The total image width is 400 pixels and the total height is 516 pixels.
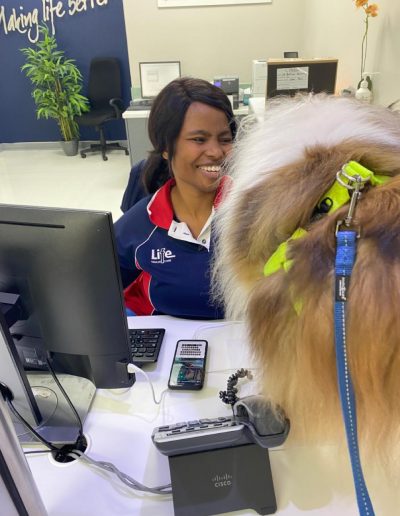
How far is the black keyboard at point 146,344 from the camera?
1.00 m

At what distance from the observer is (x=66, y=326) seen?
0.76m

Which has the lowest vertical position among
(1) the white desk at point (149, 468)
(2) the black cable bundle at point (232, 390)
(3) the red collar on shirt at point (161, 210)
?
(1) the white desk at point (149, 468)

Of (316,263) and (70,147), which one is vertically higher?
(316,263)

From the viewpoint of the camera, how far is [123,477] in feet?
2.35

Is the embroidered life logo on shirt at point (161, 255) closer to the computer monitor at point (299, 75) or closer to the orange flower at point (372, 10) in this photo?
the computer monitor at point (299, 75)

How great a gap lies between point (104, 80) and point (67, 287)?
5032 mm

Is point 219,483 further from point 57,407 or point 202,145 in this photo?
point 202,145

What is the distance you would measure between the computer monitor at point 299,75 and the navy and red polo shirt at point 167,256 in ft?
4.13

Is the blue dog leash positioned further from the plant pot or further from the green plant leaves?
the plant pot

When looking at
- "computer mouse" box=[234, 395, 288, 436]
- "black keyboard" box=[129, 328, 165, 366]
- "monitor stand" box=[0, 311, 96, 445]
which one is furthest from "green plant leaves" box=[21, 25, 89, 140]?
"computer mouse" box=[234, 395, 288, 436]

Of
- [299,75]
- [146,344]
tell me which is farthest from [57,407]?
[299,75]

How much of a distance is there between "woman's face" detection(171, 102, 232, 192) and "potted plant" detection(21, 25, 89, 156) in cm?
432

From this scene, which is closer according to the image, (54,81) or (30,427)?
(30,427)

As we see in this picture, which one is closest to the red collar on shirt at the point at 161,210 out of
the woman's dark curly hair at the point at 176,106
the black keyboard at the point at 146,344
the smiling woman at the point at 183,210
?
the smiling woman at the point at 183,210
